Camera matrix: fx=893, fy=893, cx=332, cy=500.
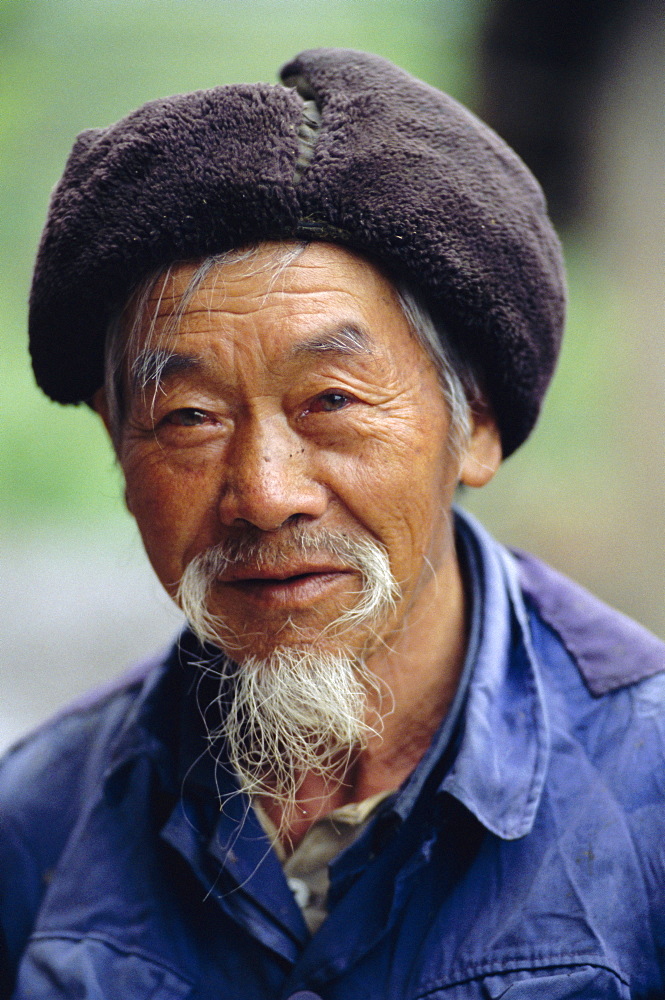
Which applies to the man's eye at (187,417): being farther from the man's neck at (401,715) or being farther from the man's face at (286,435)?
the man's neck at (401,715)

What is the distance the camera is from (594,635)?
2055 mm

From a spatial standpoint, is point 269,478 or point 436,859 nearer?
point 269,478

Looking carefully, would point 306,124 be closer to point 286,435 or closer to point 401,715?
point 286,435

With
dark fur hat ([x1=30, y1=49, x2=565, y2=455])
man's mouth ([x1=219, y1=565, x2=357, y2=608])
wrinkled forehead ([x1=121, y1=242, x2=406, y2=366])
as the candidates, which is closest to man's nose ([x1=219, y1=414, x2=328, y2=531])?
man's mouth ([x1=219, y1=565, x2=357, y2=608])

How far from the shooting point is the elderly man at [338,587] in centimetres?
171

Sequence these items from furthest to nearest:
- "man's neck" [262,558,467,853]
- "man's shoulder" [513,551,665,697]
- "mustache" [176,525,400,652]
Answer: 1. "man's neck" [262,558,467,853]
2. "man's shoulder" [513,551,665,697]
3. "mustache" [176,525,400,652]

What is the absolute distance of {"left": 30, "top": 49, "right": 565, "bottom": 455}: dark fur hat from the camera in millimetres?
1685

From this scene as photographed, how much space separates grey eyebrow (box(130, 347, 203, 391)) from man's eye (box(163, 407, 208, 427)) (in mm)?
73

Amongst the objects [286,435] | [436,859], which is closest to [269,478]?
[286,435]

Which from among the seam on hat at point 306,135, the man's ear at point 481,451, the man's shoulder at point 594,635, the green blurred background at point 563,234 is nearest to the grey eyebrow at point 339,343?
the seam on hat at point 306,135

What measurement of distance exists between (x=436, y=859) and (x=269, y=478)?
33.3 inches

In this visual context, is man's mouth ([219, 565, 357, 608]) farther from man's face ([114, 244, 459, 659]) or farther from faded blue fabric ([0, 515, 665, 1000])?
faded blue fabric ([0, 515, 665, 1000])

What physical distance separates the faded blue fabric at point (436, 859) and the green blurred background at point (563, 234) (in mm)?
2860

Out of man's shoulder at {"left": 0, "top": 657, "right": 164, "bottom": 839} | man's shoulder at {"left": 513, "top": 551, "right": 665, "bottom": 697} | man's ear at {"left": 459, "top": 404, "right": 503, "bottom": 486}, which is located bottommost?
man's shoulder at {"left": 0, "top": 657, "right": 164, "bottom": 839}
